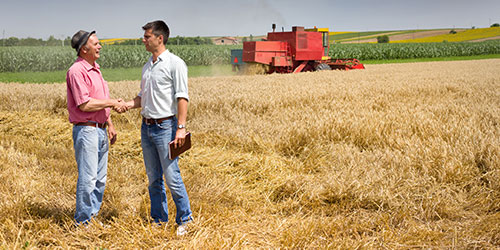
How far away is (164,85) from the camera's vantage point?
3258 millimetres

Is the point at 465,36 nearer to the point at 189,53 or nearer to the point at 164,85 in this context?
the point at 189,53

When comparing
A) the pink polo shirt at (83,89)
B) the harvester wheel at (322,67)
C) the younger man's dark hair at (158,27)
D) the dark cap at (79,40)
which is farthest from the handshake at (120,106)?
the harvester wheel at (322,67)

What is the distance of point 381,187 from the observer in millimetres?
4078

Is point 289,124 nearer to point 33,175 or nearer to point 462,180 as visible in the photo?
point 462,180

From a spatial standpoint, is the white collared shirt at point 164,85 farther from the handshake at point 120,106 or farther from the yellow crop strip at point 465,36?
the yellow crop strip at point 465,36

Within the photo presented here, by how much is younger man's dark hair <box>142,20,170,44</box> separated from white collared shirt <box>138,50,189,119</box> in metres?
0.15

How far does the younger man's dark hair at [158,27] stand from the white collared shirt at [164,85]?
146 millimetres

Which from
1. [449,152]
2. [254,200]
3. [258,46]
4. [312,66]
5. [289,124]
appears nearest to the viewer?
[254,200]

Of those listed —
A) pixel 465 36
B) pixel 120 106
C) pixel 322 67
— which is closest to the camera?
pixel 120 106

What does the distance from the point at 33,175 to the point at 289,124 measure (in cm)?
367

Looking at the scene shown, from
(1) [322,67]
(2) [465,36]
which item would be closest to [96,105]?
(1) [322,67]

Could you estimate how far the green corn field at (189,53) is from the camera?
30266mm

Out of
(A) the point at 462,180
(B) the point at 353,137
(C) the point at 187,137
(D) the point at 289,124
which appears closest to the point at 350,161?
(B) the point at 353,137

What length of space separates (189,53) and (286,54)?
20.8m
